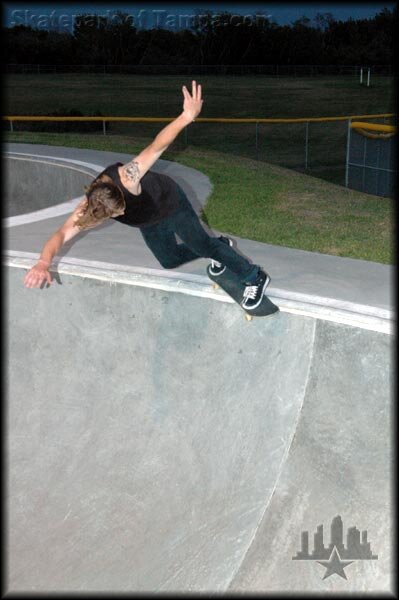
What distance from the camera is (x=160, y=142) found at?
17.9 feet

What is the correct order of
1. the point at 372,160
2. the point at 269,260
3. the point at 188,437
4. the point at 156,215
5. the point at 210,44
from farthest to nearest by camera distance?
the point at 210,44 < the point at 372,160 < the point at 269,260 < the point at 188,437 < the point at 156,215

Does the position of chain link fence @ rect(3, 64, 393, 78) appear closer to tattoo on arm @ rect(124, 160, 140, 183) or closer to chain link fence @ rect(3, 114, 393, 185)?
chain link fence @ rect(3, 114, 393, 185)

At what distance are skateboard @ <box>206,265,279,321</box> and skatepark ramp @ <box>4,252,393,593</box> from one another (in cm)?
10

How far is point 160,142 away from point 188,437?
2341 mm

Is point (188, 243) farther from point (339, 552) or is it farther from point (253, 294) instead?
point (339, 552)

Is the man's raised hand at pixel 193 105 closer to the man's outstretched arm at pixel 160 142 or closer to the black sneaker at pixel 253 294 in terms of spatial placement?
the man's outstretched arm at pixel 160 142

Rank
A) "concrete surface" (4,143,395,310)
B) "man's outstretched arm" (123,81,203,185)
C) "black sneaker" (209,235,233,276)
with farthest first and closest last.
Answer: "concrete surface" (4,143,395,310) < "black sneaker" (209,235,233,276) < "man's outstretched arm" (123,81,203,185)

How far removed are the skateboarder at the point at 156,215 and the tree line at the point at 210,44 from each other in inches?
2684

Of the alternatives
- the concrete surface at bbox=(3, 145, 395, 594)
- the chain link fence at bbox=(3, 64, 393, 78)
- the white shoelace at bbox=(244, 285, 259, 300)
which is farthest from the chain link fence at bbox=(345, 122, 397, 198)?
the chain link fence at bbox=(3, 64, 393, 78)

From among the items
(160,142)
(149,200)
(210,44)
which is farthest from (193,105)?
(210,44)

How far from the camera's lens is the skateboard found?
21.2 ft

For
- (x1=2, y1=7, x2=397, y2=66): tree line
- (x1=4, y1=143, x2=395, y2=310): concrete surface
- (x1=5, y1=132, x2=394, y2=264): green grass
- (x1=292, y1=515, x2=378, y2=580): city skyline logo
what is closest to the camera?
(x1=292, y1=515, x2=378, y2=580): city skyline logo

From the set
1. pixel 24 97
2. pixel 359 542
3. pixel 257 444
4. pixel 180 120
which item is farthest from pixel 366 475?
pixel 24 97

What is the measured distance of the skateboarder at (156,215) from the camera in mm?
5336
